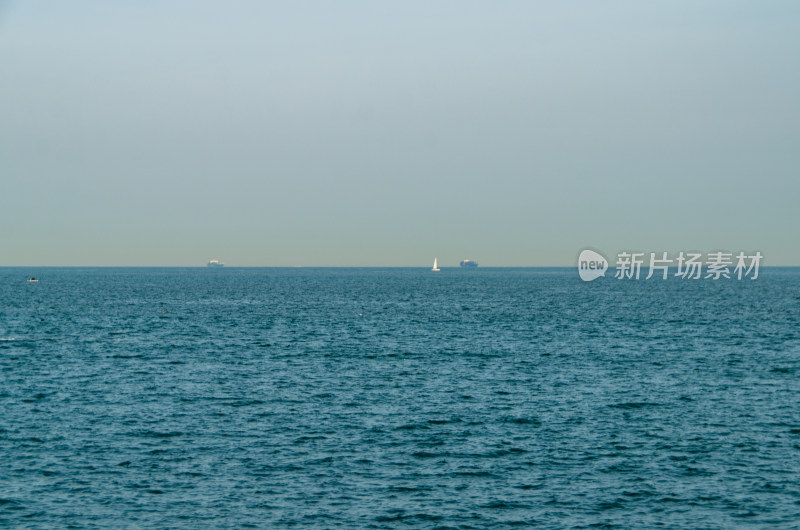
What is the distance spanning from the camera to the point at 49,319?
122 metres

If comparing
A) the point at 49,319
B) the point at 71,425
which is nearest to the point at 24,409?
the point at 71,425

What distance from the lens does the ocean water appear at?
1294 inches

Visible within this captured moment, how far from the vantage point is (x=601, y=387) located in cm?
5956

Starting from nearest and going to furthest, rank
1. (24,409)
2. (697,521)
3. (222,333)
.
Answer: (697,521)
(24,409)
(222,333)

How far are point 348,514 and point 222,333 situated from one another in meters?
70.7

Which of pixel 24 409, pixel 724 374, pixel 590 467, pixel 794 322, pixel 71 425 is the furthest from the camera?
pixel 794 322

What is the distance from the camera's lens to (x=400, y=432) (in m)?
44.9

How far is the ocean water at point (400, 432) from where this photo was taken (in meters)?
32.9

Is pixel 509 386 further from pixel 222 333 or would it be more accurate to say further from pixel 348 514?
pixel 222 333

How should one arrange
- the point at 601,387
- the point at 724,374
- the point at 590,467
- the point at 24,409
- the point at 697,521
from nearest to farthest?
the point at 697,521 < the point at 590,467 < the point at 24,409 < the point at 601,387 < the point at 724,374

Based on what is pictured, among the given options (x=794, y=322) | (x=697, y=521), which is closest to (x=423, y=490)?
(x=697, y=521)

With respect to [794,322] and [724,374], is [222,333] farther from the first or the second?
[794,322]

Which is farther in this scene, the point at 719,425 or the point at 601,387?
the point at 601,387

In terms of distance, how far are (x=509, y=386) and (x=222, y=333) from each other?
164 ft
